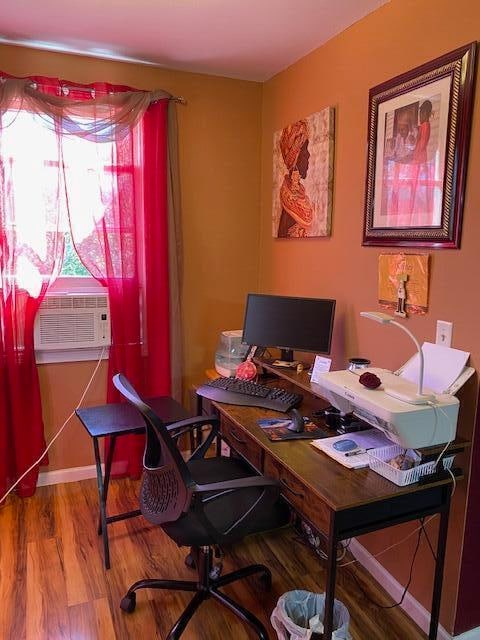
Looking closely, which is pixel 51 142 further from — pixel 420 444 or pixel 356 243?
pixel 420 444

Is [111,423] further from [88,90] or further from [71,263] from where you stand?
[88,90]

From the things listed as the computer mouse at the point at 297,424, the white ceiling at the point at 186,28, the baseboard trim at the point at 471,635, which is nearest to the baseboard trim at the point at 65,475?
the computer mouse at the point at 297,424

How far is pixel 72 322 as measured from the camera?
2.75 metres

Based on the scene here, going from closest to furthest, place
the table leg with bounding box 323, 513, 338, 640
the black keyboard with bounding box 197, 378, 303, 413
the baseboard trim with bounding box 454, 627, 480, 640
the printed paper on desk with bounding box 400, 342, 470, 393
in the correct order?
the table leg with bounding box 323, 513, 338, 640 → the printed paper on desk with bounding box 400, 342, 470, 393 → the baseboard trim with bounding box 454, 627, 480, 640 → the black keyboard with bounding box 197, 378, 303, 413

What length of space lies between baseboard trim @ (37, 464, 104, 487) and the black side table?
1.54ft

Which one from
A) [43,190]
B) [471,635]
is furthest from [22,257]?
[471,635]

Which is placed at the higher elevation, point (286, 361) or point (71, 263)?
point (71, 263)

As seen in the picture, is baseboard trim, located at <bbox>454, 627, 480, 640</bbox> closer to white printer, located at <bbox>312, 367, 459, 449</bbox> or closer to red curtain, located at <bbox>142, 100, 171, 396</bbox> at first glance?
white printer, located at <bbox>312, 367, 459, 449</bbox>

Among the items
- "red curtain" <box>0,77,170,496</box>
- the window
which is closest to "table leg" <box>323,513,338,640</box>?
"red curtain" <box>0,77,170,496</box>

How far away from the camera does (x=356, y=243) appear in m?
2.22

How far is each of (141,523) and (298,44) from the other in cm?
262

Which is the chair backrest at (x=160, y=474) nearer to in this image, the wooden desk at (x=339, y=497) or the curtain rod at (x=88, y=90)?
the wooden desk at (x=339, y=497)

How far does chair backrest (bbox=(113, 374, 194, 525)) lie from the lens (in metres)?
1.55

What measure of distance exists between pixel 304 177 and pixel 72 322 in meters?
1.54
